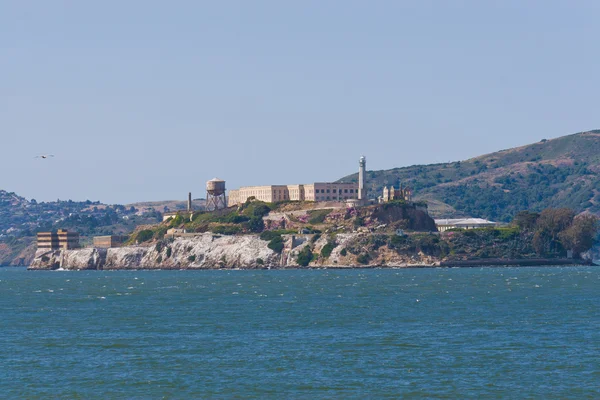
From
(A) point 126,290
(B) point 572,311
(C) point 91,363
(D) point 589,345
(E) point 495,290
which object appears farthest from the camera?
(A) point 126,290

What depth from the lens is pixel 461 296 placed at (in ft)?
397

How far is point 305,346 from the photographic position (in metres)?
74.2

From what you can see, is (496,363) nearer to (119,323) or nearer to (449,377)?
(449,377)

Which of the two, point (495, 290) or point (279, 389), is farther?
point (495, 290)

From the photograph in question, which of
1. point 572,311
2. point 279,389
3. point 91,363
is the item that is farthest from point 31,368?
point 572,311

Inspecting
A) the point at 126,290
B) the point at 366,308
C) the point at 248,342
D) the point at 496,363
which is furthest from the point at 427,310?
the point at 126,290

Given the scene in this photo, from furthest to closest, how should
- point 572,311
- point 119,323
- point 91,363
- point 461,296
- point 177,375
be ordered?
1. point 461,296
2. point 572,311
3. point 119,323
4. point 91,363
5. point 177,375

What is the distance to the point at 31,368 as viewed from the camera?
216 feet

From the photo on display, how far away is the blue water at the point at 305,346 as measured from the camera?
5888 centimetres

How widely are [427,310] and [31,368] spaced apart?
43717 mm

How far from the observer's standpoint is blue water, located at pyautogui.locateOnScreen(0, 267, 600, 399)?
58.9 metres

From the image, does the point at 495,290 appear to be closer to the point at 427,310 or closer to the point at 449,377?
the point at 427,310

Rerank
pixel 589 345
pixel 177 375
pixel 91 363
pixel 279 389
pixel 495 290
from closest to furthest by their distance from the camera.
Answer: pixel 279 389 → pixel 177 375 → pixel 91 363 → pixel 589 345 → pixel 495 290

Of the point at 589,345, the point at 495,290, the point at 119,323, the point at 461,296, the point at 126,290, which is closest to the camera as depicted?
the point at 589,345
